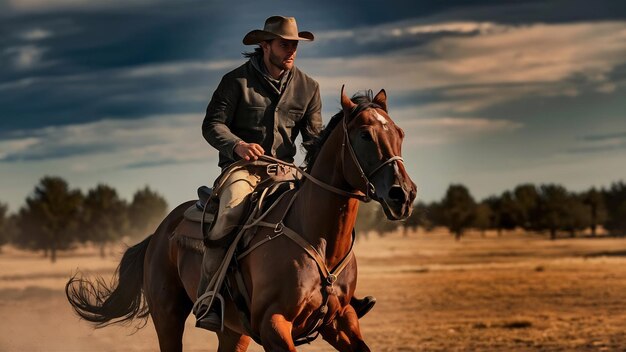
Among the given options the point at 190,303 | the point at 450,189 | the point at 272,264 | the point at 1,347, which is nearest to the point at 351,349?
the point at 272,264

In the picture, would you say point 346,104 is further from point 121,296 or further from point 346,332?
point 121,296

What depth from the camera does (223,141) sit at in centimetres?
917

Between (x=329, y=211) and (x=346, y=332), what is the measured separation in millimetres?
1106

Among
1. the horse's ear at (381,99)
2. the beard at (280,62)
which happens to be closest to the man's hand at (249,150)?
the beard at (280,62)

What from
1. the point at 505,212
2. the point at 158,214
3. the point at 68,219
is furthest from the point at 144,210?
the point at 505,212

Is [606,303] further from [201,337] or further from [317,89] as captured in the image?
[317,89]

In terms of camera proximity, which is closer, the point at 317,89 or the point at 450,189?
the point at 317,89

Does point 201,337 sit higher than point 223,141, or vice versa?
point 223,141

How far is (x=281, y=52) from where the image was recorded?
30.2 ft

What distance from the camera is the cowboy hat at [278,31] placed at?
9.09 m

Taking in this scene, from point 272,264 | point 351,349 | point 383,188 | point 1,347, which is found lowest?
point 1,347

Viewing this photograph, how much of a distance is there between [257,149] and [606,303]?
27.2 m

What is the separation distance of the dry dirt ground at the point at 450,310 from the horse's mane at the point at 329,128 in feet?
11.5

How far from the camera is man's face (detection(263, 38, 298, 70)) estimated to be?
9.20 m
